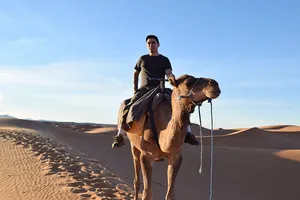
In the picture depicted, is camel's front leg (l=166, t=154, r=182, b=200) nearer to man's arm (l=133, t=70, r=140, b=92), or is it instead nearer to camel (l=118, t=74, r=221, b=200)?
camel (l=118, t=74, r=221, b=200)

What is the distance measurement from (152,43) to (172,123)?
2.09 meters

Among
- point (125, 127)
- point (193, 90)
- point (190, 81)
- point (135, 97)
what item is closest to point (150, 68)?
point (135, 97)

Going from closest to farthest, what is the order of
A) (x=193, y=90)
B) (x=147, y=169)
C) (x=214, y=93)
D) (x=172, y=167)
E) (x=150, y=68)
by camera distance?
(x=214, y=93), (x=193, y=90), (x=172, y=167), (x=147, y=169), (x=150, y=68)

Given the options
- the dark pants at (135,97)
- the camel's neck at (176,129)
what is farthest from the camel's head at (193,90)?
the dark pants at (135,97)

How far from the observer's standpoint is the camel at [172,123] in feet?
13.2

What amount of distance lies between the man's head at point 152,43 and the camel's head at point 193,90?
186 centimetres

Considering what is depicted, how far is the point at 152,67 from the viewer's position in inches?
251

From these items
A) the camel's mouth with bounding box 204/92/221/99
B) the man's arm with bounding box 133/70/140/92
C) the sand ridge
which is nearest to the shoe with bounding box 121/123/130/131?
the man's arm with bounding box 133/70/140/92

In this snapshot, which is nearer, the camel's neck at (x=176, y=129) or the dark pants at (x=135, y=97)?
the camel's neck at (x=176, y=129)

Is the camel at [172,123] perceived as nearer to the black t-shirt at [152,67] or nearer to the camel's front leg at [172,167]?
the camel's front leg at [172,167]

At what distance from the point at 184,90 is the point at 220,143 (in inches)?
1115

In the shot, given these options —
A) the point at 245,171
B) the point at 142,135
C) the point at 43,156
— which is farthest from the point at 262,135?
the point at 142,135

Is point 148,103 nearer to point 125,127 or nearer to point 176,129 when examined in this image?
point 125,127

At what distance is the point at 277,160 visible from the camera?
1961 cm
